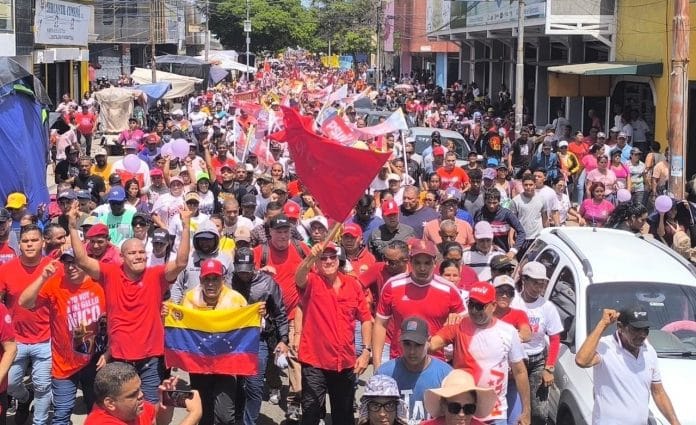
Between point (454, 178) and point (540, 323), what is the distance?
6.85 metres

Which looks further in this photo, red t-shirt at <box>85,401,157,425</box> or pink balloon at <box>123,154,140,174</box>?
pink balloon at <box>123,154,140,174</box>

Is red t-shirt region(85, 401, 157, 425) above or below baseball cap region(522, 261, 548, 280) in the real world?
below

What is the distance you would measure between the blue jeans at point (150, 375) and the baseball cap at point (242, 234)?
6.51 ft

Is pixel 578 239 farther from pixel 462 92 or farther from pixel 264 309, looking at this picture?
pixel 462 92

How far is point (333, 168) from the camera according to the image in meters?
7.08

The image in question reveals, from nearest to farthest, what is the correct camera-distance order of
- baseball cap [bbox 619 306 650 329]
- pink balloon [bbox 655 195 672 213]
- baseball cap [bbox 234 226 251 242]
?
baseball cap [bbox 619 306 650 329] → baseball cap [bbox 234 226 251 242] → pink balloon [bbox 655 195 672 213]

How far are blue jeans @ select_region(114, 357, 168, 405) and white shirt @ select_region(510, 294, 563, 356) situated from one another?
8.35 ft

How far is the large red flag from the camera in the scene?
268 inches

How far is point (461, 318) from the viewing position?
6359 mm

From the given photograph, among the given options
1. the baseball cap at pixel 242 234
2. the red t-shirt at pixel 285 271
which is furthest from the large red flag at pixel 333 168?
the baseball cap at pixel 242 234

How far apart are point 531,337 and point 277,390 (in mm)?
2686

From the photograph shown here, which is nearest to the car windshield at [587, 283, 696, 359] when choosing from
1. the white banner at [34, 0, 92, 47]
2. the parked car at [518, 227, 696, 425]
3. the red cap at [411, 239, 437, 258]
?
the parked car at [518, 227, 696, 425]

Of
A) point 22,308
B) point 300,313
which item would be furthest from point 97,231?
point 300,313

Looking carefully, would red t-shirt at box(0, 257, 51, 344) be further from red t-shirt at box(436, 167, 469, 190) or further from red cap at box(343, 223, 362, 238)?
red t-shirt at box(436, 167, 469, 190)
